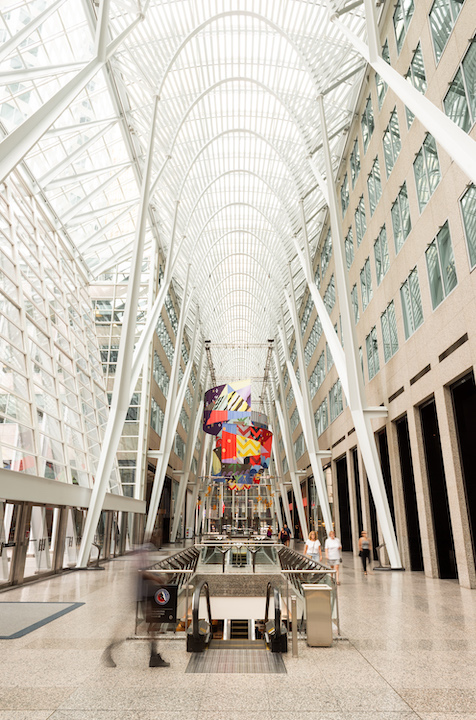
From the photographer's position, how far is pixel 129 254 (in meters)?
37.5

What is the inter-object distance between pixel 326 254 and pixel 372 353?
15.9 metres

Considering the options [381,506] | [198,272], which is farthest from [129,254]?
[381,506]

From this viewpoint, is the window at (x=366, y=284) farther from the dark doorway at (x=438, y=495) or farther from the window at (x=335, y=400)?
the dark doorway at (x=438, y=495)

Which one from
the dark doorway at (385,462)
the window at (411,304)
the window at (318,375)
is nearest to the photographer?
the window at (411,304)

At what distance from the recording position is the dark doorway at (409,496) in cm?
1948

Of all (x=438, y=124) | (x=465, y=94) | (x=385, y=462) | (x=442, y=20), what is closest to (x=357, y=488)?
(x=385, y=462)

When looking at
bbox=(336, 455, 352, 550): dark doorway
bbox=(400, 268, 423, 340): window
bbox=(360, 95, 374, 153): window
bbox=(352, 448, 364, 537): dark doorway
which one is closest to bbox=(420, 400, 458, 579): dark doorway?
bbox=(400, 268, 423, 340): window

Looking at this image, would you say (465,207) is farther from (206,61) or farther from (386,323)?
(206,61)

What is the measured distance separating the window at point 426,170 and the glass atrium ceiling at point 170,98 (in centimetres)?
565

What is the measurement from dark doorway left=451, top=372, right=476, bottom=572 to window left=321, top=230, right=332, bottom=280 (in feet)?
74.3

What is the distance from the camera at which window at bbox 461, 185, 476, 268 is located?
43.4 feet

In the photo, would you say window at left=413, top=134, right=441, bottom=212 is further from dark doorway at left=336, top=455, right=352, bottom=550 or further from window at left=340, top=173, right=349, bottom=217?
dark doorway at left=336, top=455, right=352, bottom=550

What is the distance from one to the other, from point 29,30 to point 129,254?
20965 millimetres

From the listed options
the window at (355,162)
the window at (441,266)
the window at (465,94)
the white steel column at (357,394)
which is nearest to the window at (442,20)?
the window at (465,94)
